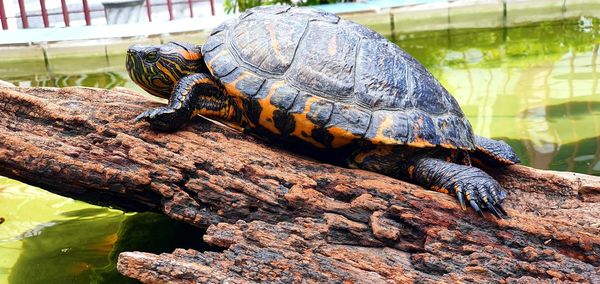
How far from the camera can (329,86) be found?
102 inches

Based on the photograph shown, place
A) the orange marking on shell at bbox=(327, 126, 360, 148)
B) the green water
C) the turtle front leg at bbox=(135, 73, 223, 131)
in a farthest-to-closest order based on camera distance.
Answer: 1. the green water
2. the turtle front leg at bbox=(135, 73, 223, 131)
3. the orange marking on shell at bbox=(327, 126, 360, 148)

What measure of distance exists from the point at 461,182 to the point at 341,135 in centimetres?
53

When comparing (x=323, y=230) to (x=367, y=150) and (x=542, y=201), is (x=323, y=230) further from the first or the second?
(x=542, y=201)

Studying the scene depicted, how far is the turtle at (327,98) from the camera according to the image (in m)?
2.53

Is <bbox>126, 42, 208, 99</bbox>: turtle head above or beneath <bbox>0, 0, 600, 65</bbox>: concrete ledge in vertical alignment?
above

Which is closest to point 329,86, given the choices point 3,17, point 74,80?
point 74,80

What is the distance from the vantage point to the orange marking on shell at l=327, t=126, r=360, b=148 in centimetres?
251

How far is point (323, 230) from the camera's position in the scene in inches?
90.7

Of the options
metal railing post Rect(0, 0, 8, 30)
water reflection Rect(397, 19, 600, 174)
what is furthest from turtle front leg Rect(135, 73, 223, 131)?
metal railing post Rect(0, 0, 8, 30)

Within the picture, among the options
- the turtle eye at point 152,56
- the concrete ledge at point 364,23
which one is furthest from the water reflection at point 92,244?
the concrete ledge at point 364,23

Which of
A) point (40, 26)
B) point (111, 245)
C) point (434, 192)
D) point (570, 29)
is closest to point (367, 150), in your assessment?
point (434, 192)

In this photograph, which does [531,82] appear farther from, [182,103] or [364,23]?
[182,103]

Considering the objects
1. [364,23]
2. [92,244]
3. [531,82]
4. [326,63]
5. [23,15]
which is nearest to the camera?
[326,63]

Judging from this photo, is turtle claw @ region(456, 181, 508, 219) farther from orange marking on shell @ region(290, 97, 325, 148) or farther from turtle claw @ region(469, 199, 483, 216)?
orange marking on shell @ region(290, 97, 325, 148)
